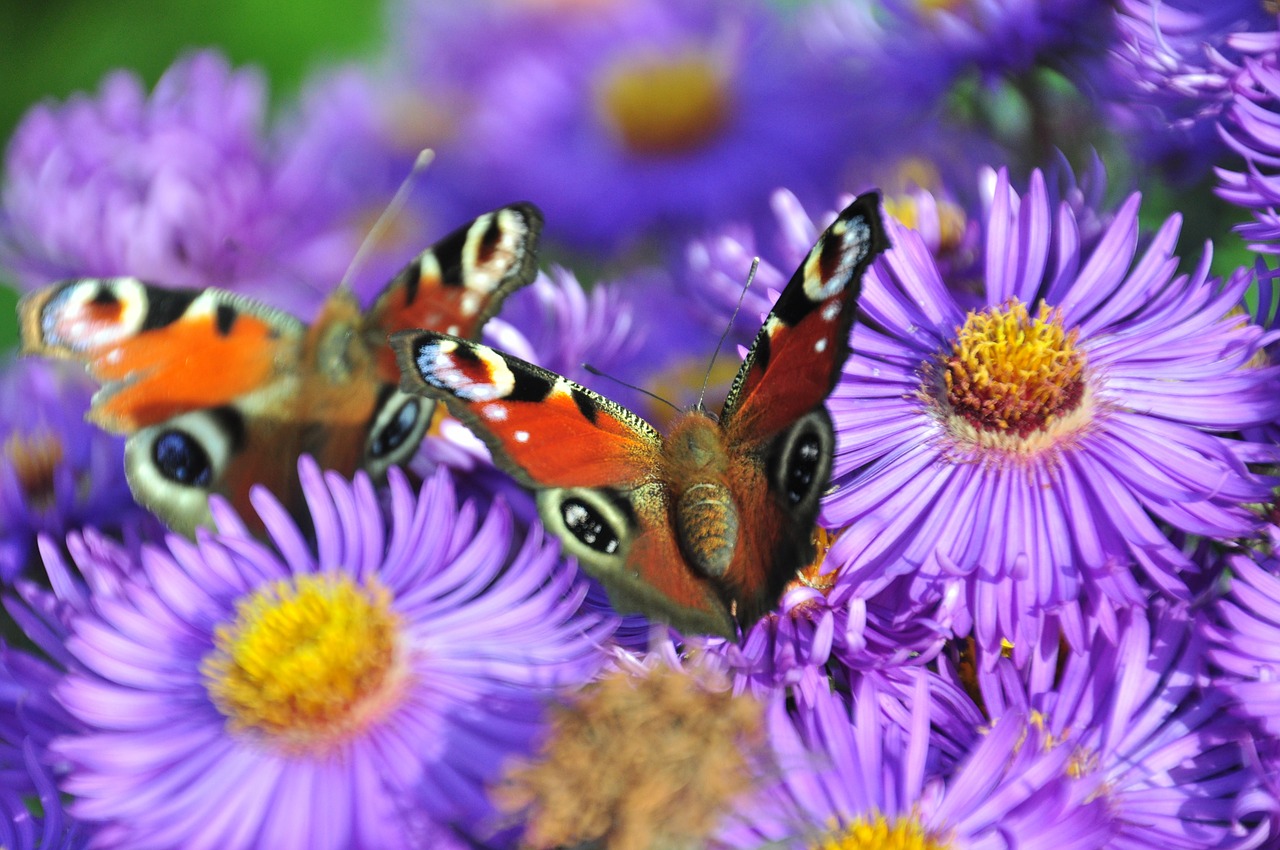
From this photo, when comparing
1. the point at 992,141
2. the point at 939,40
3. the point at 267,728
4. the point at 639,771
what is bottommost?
the point at 267,728

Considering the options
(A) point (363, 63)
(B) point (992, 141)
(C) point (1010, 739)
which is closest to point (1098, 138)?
(B) point (992, 141)

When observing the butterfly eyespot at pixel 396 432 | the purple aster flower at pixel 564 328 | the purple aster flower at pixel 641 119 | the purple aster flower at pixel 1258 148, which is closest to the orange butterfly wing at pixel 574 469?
the butterfly eyespot at pixel 396 432

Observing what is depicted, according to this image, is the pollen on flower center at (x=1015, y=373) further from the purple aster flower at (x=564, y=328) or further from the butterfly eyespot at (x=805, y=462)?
the purple aster flower at (x=564, y=328)

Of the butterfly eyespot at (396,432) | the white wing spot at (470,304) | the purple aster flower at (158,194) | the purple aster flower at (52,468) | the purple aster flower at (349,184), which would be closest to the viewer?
the butterfly eyespot at (396,432)

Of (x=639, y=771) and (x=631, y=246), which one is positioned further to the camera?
(x=631, y=246)

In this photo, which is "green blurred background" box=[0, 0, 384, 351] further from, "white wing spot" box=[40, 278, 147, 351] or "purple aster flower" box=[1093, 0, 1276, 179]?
"purple aster flower" box=[1093, 0, 1276, 179]

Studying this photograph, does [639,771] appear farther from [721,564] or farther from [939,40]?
[939,40]
